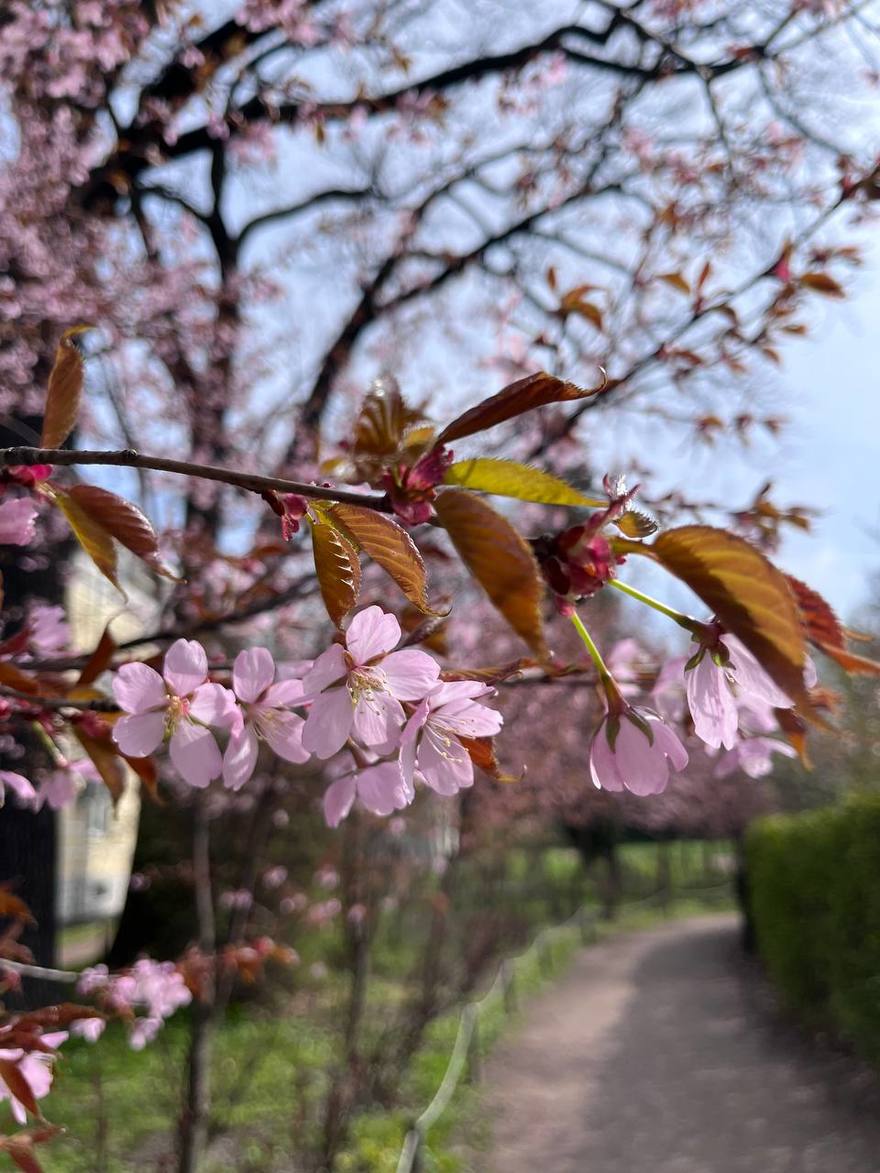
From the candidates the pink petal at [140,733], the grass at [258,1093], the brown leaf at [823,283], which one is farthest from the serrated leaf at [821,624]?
the grass at [258,1093]

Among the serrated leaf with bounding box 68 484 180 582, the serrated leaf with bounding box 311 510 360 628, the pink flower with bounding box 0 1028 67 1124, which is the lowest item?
the pink flower with bounding box 0 1028 67 1124

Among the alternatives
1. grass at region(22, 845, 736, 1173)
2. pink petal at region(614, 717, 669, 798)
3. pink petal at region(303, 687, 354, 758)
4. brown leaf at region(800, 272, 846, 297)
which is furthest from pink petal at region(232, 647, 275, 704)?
grass at region(22, 845, 736, 1173)

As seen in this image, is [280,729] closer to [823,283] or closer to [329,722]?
[329,722]

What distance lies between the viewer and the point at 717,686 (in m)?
0.68

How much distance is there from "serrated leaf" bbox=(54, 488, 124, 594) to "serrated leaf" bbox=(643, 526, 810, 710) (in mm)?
430

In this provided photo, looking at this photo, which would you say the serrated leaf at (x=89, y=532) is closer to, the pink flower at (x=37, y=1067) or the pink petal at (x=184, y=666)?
the pink petal at (x=184, y=666)

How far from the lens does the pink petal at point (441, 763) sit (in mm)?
749

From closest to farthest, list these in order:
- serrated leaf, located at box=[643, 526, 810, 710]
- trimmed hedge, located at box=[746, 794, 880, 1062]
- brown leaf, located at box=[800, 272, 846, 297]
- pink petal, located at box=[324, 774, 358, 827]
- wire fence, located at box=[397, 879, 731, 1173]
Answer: serrated leaf, located at box=[643, 526, 810, 710] → pink petal, located at box=[324, 774, 358, 827] → brown leaf, located at box=[800, 272, 846, 297] → wire fence, located at box=[397, 879, 731, 1173] → trimmed hedge, located at box=[746, 794, 880, 1062]

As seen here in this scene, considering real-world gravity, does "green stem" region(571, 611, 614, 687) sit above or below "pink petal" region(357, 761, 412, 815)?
above

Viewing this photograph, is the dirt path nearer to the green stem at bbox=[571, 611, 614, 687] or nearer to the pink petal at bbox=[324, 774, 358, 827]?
the pink petal at bbox=[324, 774, 358, 827]

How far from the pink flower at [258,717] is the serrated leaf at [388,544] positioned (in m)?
0.26

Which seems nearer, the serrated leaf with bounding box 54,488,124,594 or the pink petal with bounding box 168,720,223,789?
the serrated leaf with bounding box 54,488,124,594

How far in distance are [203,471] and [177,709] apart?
1.07 ft

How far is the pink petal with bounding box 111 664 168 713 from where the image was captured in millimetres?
811
